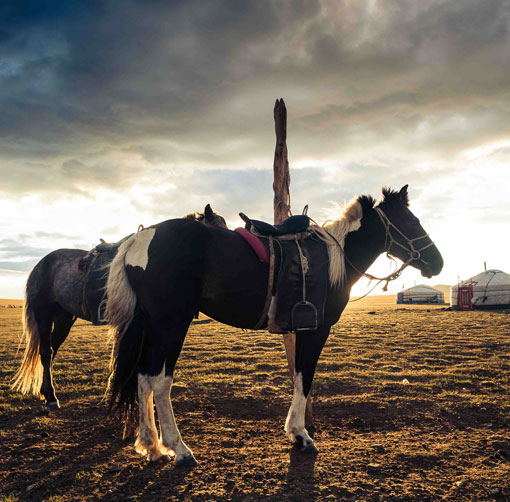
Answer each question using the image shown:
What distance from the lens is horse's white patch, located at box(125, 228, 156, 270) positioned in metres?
4.45

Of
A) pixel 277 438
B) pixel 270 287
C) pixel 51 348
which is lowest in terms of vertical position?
pixel 277 438

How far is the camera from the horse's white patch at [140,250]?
4.45m

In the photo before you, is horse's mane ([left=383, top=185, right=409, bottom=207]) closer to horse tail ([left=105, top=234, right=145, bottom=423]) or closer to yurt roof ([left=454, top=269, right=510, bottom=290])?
horse tail ([left=105, top=234, right=145, bottom=423])

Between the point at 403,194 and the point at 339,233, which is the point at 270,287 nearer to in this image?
the point at 339,233

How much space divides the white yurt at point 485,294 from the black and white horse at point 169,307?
30.5 m

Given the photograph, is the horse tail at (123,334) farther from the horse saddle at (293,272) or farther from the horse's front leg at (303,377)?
the horse's front leg at (303,377)

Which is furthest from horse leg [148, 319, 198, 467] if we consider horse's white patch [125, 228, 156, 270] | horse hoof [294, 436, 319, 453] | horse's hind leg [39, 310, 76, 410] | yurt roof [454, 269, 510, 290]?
Result: yurt roof [454, 269, 510, 290]

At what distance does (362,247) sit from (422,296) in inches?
1874

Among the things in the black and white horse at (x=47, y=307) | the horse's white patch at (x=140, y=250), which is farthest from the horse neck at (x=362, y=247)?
the black and white horse at (x=47, y=307)

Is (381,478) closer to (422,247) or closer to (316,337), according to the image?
(316,337)

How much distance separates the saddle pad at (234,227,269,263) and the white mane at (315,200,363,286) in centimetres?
91

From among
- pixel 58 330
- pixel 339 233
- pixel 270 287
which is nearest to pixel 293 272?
pixel 270 287

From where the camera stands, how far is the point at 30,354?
6.74 m

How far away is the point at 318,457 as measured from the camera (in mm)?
4484
